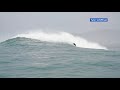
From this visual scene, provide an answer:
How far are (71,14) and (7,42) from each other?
57.6 inches

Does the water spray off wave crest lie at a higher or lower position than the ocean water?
higher

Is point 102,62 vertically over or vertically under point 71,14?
under

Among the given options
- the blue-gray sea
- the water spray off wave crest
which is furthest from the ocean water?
the water spray off wave crest

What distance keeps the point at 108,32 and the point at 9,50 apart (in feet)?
6.89

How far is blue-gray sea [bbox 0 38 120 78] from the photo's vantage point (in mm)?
5902

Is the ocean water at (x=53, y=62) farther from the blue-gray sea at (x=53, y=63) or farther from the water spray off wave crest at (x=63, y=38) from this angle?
the water spray off wave crest at (x=63, y=38)

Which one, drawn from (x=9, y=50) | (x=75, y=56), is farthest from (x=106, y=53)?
(x=9, y=50)

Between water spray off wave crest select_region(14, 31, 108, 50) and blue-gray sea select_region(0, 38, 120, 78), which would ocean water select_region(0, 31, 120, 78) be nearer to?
blue-gray sea select_region(0, 38, 120, 78)

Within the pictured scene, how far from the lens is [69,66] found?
5969mm

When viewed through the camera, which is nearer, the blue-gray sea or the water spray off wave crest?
the blue-gray sea

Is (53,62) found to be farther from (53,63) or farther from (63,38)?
(63,38)

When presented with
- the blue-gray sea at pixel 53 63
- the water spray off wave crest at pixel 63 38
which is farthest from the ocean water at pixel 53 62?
the water spray off wave crest at pixel 63 38
